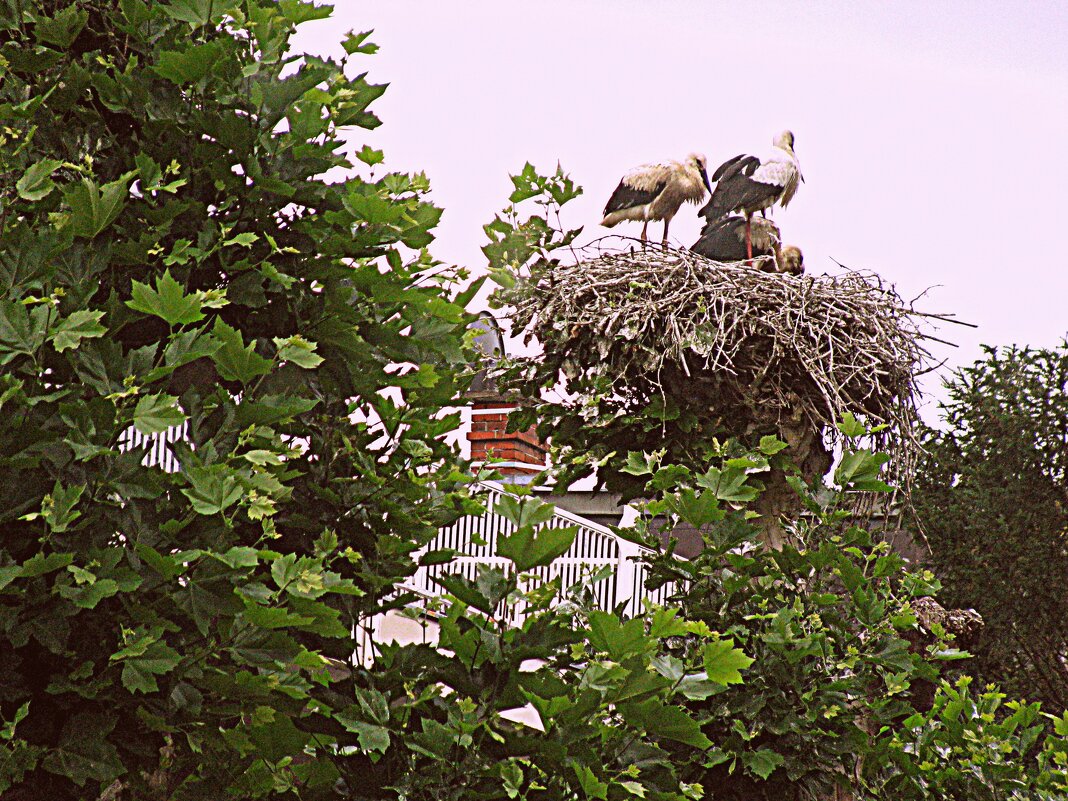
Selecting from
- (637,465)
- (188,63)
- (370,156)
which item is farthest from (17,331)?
(637,465)

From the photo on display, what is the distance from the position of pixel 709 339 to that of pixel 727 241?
101 inches

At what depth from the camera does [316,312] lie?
1.87 meters

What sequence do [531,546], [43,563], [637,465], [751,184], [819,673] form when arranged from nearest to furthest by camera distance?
1. [43,563]
2. [531,546]
3. [819,673]
4. [637,465]
5. [751,184]

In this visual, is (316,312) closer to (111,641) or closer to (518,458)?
(111,641)

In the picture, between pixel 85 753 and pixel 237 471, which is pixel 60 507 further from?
pixel 85 753

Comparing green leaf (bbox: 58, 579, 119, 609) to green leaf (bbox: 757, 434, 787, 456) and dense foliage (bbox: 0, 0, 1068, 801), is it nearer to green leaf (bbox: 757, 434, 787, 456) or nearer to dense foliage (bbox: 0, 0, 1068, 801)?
dense foliage (bbox: 0, 0, 1068, 801)

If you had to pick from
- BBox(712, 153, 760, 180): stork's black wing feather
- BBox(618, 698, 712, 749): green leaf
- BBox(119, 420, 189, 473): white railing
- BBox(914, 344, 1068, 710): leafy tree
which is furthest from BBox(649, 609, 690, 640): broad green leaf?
BBox(914, 344, 1068, 710): leafy tree

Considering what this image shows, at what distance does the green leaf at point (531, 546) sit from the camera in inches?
72.8

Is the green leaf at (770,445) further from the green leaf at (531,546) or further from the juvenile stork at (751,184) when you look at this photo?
the juvenile stork at (751,184)

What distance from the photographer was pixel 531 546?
6.15 feet

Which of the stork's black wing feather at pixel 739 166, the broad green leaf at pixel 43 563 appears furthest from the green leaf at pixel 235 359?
the stork's black wing feather at pixel 739 166

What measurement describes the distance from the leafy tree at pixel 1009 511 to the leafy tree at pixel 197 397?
292 inches

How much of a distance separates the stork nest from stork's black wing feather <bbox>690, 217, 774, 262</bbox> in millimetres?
1985

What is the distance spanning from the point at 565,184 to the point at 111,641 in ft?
8.07
